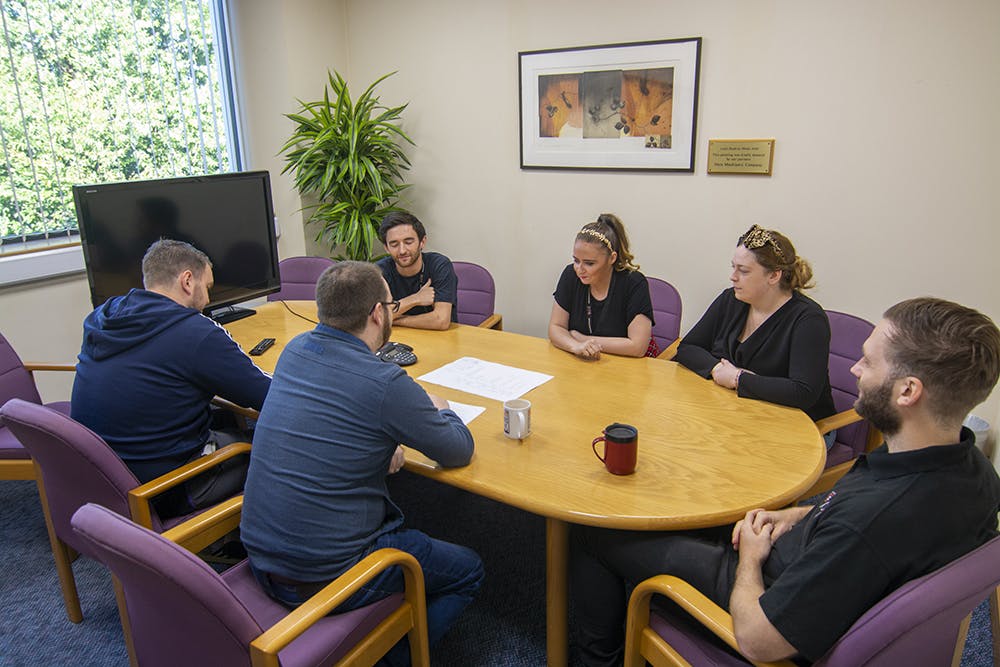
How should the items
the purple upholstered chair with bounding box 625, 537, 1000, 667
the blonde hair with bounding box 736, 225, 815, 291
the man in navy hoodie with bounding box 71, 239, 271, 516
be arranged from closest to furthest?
the purple upholstered chair with bounding box 625, 537, 1000, 667
the man in navy hoodie with bounding box 71, 239, 271, 516
the blonde hair with bounding box 736, 225, 815, 291

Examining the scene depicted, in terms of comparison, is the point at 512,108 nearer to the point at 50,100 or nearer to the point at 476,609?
the point at 50,100

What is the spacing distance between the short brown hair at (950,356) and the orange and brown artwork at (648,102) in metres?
2.44

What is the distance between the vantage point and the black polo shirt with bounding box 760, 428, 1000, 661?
3.68ft

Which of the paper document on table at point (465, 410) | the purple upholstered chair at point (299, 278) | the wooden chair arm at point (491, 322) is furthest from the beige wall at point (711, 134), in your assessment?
the paper document on table at point (465, 410)

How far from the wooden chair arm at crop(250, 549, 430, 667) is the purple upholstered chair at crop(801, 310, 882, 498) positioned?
54.1 inches

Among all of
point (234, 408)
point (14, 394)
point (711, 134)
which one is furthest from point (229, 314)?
point (711, 134)

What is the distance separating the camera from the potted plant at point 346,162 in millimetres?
3891

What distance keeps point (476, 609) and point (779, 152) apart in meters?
2.54

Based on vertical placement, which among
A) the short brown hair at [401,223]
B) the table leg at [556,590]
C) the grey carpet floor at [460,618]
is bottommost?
the grey carpet floor at [460,618]

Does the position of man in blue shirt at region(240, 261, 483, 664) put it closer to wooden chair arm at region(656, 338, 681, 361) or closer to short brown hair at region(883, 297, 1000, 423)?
short brown hair at region(883, 297, 1000, 423)

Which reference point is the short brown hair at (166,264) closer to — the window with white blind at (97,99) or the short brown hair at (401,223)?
the short brown hair at (401,223)

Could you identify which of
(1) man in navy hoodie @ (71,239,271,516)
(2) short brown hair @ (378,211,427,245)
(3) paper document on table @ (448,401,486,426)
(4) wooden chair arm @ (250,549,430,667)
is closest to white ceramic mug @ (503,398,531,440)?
(3) paper document on table @ (448,401,486,426)

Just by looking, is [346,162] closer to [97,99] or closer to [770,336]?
[97,99]

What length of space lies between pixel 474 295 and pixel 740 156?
1530 millimetres
